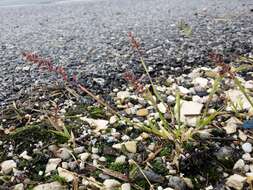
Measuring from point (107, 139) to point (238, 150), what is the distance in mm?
593

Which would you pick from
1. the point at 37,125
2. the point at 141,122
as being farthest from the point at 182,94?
the point at 37,125

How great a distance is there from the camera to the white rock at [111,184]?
1642 mm

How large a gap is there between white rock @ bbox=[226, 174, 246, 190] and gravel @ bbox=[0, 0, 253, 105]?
42.0 inches

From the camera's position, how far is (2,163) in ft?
6.02

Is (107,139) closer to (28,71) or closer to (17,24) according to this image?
(28,71)

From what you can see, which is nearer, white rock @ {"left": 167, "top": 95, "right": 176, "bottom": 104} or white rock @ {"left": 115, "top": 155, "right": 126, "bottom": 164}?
white rock @ {"left": 115, "top": 155, "right": 126, "bottom": 164}

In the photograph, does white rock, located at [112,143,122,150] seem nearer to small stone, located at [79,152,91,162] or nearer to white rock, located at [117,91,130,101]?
small stone, located at [79,152,91,162]

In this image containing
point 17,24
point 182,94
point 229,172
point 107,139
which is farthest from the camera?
point 17,24

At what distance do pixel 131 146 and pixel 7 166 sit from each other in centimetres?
55

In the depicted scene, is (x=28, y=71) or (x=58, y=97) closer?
(x=58, y=97)

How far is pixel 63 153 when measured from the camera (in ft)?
6.09

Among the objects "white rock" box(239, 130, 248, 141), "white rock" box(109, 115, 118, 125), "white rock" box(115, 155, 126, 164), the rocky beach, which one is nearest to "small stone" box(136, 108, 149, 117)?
the rocky beach

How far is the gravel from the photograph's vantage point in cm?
275

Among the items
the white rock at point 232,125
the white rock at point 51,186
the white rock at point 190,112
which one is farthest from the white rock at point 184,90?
the white rock at point 51,186
